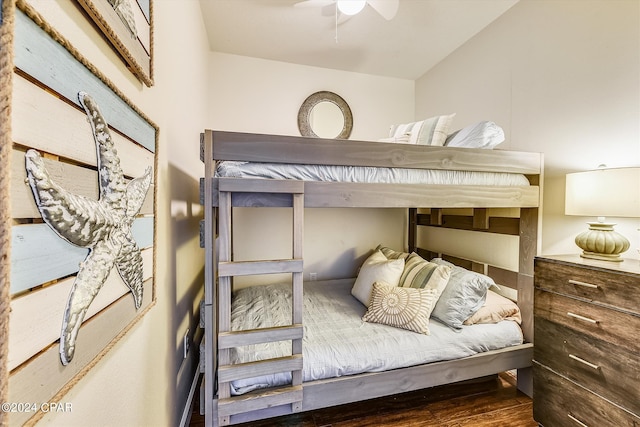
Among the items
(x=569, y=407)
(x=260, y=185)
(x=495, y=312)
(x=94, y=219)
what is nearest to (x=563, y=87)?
(x=495, y=312)

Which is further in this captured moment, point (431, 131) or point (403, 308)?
point (431, 131)

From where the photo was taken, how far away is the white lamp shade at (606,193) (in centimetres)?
129

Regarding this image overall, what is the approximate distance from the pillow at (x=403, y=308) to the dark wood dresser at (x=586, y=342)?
0.61 metres

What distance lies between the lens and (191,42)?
5.99 feet

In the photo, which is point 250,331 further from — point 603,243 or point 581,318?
point 603,243

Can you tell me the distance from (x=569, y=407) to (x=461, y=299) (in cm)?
69

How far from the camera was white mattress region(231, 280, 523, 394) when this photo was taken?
1.38m

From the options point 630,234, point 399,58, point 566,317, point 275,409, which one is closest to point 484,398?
point 566,317

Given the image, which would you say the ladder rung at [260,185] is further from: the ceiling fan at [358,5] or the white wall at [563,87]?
the white wall at [563,87]

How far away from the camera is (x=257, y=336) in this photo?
4.06 ft

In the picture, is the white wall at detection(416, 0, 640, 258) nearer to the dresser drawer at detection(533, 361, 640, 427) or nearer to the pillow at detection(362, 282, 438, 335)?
the dresser drawer at detection(533, 361, 640, 427)

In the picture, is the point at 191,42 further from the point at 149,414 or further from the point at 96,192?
the point at 149,414

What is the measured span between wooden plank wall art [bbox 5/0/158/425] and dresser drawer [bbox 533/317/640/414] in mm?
1995

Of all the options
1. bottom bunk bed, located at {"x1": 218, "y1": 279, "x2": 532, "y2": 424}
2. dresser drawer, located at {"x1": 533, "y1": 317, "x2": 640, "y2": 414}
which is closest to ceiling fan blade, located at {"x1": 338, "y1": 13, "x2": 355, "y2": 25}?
bottom bunk bed, located at {"x1": 218, "y1": 279, "x2": 532, "y2": 424}
